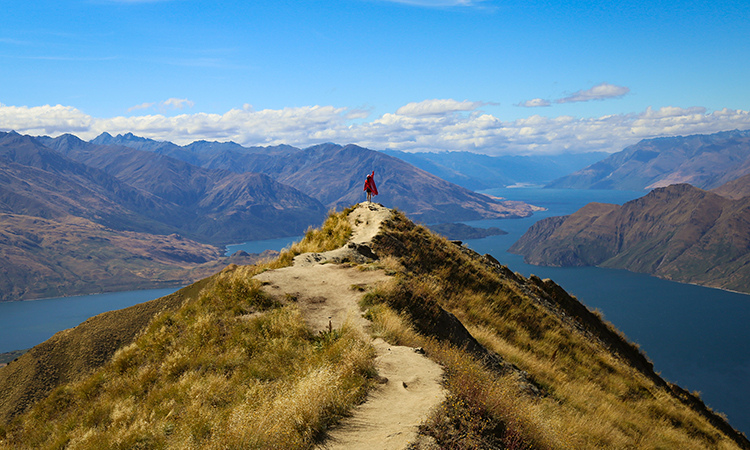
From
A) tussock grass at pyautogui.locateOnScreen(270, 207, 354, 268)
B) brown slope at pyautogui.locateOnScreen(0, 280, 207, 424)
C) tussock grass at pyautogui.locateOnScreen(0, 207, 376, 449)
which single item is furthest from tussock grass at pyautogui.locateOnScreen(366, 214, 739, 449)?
brown slope at pyautogui.locateOnScreen(0, 280, 207, 424)

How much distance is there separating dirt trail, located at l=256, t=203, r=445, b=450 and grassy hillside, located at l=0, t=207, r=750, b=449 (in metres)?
0.35

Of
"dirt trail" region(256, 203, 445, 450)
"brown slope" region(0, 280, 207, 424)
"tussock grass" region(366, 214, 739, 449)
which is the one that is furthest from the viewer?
"brown slope" region(0, 280, 207, 424)

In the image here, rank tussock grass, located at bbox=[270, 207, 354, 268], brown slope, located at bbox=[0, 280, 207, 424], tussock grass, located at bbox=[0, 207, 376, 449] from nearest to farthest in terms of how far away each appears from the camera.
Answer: tussock grass, located at bbox=[0, 207, 376, 449] → brown slope, located at bbox=[0, 280, 207, 424] → tussock grass, located at bbox=[270, 207, 354, 268]

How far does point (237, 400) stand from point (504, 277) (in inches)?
888

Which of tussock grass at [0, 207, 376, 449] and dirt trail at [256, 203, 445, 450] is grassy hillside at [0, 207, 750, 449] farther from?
dirt trail at [256, 203, 445, 450]

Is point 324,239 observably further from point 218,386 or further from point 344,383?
point 344,383

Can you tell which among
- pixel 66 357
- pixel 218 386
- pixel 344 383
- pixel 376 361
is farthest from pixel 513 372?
pixel 66 357

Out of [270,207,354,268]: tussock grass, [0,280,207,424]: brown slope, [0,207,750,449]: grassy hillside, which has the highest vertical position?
[270,207,354,268]: tussock grass

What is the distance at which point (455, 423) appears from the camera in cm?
720

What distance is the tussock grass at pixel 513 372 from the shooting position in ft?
25.7

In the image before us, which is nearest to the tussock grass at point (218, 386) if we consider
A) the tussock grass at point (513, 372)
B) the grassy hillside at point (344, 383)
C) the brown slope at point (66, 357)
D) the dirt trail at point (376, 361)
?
the grassy hillside at point (344, 383)

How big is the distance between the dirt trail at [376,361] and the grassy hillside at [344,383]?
0.35m

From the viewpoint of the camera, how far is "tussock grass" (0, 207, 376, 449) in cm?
764

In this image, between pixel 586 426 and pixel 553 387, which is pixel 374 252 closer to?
pixel 553 387
